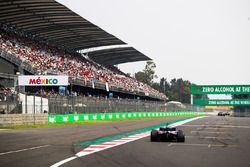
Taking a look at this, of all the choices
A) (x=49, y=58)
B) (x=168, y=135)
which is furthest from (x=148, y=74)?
(x=168, y=135)

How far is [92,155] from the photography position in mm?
13125

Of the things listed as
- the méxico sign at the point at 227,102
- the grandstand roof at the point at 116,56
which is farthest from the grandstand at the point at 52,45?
the méxico sign at the point at 227,102

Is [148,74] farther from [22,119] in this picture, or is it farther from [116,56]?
[22,119]

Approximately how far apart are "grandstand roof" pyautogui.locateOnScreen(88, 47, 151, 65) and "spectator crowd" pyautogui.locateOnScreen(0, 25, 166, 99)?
12.4 feet

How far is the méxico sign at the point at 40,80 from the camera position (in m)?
42.4

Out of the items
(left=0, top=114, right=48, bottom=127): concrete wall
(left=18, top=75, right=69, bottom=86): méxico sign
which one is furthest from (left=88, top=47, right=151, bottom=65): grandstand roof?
(left=0, top=114, right=48, bottom=127): concrete wall

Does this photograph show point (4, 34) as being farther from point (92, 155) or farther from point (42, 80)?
point (92, 155)

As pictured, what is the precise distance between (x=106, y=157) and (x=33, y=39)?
44877mm

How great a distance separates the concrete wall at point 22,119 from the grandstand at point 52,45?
724 centimetres

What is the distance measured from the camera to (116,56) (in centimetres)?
7738

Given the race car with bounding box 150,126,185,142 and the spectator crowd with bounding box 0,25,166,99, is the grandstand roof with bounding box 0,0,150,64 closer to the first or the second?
the spectator crowd with bounding box 0,25,166,99

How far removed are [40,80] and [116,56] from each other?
34.2 m

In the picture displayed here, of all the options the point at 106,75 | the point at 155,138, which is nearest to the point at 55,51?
the point at 106,75

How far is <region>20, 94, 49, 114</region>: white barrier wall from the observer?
107 feet
